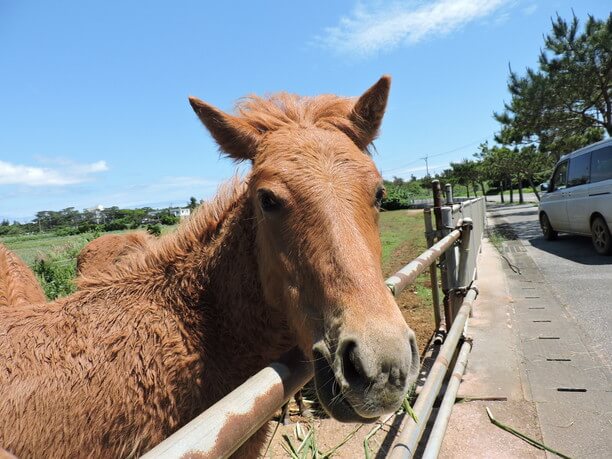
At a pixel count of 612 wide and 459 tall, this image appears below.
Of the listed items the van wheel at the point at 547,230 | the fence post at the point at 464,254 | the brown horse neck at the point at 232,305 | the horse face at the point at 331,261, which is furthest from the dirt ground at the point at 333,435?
the van wheel at the point at 547,230

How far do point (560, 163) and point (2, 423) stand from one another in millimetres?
13148

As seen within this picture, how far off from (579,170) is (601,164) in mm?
953

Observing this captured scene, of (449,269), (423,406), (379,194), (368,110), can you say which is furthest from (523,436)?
(368,110)

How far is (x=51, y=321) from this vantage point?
6.40 feet

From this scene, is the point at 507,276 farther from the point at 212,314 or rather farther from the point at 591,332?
the point at 212,314

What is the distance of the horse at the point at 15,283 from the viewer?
9.23 feet

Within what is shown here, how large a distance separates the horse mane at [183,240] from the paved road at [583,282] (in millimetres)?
4266

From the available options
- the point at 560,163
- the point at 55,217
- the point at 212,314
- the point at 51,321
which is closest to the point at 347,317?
the point at 212,314

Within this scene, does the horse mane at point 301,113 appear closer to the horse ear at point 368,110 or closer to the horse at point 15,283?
the horse ear at point 368,110

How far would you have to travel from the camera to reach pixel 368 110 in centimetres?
228

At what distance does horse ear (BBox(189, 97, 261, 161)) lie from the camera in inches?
79.4

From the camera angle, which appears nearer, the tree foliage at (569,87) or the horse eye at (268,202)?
the horse eye at (268,202)

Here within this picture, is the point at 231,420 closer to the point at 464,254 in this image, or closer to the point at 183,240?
the point at 183,240

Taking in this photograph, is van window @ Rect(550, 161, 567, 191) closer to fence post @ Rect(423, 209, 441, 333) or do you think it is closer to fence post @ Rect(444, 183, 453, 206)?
fence post @ Rect(444, 183, 453, 206)
